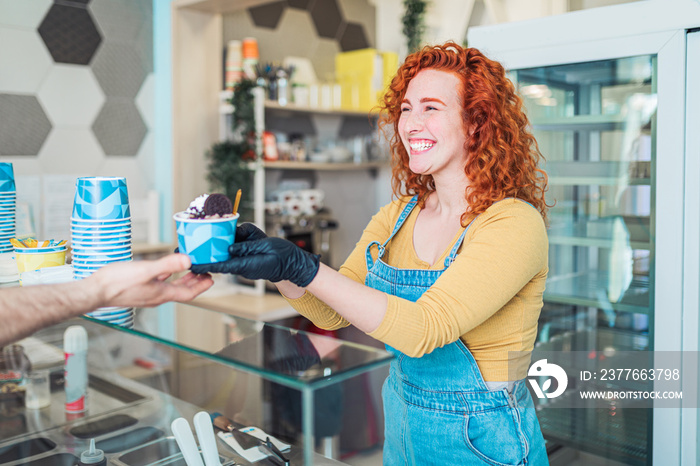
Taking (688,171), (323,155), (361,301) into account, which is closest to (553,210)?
(688,171)

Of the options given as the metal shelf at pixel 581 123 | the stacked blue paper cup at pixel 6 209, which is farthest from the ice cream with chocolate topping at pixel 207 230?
the metal shelf at pixel 581 123

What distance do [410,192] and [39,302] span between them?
43.1 inches

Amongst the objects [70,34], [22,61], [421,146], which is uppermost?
[70,34]

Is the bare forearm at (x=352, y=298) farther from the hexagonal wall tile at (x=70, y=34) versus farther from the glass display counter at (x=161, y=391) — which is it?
the hexagonal wall tile at (x=70, y=34)

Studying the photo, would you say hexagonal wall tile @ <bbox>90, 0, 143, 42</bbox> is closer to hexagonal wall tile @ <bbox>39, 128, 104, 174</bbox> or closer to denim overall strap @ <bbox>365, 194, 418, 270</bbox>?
hexagonal wall tile @ <bbox>39, 128, 104, 174</bbox>

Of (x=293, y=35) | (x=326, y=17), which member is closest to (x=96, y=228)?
(x=293, y=35)

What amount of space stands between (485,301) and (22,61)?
2.80 metres

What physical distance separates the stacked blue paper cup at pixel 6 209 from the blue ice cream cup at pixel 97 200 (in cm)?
44

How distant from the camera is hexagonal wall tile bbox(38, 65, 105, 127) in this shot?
3.17m

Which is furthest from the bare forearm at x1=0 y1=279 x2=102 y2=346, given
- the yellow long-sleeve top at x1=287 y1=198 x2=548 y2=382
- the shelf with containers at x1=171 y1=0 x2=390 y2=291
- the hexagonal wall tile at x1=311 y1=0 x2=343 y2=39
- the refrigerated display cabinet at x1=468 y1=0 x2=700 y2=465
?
the hexagonal wall tile at x1=311 y1=0 x2=343 y2=39

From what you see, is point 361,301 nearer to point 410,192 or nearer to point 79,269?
point 79,269

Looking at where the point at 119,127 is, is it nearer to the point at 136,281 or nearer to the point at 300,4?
the point at 300,4

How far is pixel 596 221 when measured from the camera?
2.15 meters

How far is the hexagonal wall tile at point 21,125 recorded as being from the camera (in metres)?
3.02
